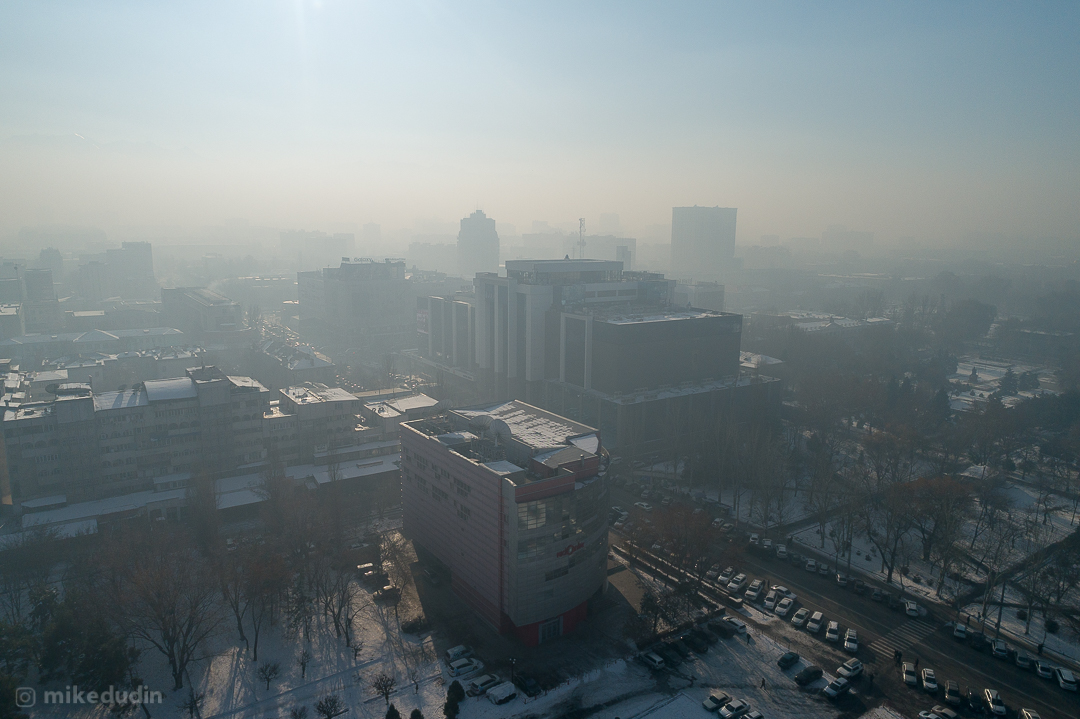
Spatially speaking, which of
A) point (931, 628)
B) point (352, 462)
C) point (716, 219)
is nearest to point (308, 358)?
point (352, 462)

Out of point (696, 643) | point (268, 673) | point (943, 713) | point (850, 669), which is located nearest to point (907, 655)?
point (850, 669)

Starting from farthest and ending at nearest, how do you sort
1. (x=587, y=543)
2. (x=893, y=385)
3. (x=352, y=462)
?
1. (x=893, y=385)
2. (x=352, y=462)
3. (x=587, y=543)

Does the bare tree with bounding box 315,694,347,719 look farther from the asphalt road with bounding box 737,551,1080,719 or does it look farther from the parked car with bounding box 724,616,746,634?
the asphalt road with bounding box 737,551,1080,719

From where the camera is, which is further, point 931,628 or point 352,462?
point 352,462

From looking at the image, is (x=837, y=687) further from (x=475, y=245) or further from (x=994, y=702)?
(x=475, y=245)

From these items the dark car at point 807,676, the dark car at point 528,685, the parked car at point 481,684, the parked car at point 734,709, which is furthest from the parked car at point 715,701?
the parked car at point 481,684

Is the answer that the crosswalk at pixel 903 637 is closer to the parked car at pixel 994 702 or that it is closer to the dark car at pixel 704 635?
the parked car at pixel 994 702

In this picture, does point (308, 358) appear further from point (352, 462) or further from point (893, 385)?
point (893, 385)

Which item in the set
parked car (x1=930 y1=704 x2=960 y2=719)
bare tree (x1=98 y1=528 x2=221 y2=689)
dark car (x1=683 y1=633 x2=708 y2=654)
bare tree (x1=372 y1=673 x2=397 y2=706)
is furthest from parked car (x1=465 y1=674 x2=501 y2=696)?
parked car (x1=930 y1=704 x2=960 y2=719)
